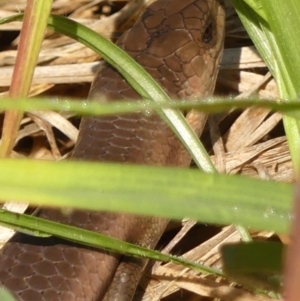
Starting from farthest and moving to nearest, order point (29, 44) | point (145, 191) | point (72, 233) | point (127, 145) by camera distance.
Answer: point (127, 145), point (29, 44), point (72, 233), point (145, 191)

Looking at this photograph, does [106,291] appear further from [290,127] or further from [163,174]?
[163,174]

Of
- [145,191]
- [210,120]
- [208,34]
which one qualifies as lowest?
[145,191]

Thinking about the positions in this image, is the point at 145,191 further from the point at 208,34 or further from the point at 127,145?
the point at 208,34

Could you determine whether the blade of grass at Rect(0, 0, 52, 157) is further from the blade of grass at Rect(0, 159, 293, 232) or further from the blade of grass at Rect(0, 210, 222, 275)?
the blade of grass at Rect(0, 159, 293, 232)

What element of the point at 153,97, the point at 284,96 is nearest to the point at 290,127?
the point at 284,96

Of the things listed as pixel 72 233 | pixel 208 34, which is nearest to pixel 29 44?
pixel 72 233

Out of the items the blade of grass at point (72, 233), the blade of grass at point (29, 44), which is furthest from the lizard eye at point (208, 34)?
the blade of grass at point (72, 233)

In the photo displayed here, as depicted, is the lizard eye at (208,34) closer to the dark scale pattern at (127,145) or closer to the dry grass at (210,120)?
the dark scale pattern at (127,145)
